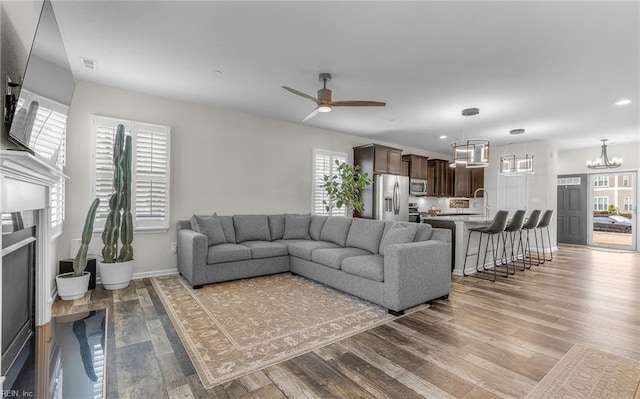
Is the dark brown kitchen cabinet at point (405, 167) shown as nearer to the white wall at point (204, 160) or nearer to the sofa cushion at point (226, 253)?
the white wall at point (204, 160)

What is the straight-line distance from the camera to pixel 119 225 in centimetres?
392

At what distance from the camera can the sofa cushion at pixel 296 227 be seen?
5.25 metres

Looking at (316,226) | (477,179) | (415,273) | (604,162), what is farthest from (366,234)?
(604,162)

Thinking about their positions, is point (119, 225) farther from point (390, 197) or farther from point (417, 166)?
point (417, 166)

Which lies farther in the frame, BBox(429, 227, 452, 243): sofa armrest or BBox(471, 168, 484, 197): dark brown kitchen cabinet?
BBox(471, 168, 484, 197): dark brown kitchen cabinet

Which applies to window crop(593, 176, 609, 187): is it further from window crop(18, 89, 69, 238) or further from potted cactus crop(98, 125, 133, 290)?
window crop(18, 89, 69, 238)

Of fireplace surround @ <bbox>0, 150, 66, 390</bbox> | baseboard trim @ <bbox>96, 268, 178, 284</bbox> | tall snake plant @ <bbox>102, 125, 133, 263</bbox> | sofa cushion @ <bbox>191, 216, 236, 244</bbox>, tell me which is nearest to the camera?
fireplace surround @ <bbox>0, 150, 66, 390</bbox>

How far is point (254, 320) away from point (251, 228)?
2158mm

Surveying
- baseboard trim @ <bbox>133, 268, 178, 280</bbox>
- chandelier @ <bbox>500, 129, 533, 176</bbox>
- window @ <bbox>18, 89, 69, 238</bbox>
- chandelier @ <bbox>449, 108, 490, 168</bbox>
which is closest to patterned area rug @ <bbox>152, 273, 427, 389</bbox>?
baseboard trim @ <bbox>133, 268, 178, 280</bbox>

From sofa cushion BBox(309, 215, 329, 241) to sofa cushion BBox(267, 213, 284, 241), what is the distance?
0.51m

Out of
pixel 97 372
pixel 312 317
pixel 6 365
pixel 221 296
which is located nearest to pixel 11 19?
pixel 6 365

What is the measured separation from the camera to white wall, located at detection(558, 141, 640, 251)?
738 centimetres

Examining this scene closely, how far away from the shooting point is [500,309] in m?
3.33

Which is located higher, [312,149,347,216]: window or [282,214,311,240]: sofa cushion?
[312,149,347,216]: window
